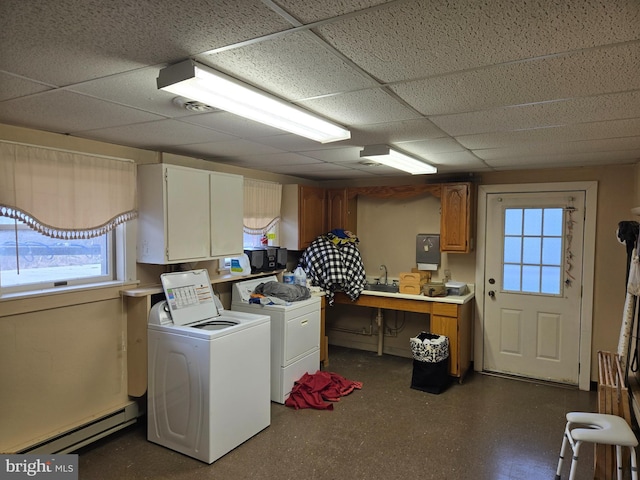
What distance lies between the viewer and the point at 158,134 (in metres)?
2.71

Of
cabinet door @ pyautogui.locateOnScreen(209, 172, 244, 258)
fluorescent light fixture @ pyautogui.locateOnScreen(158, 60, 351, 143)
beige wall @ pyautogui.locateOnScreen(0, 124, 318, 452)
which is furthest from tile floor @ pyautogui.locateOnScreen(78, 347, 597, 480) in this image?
fluorescent light fixture @ pyautogui.locateOnScreen(158, 60, 351, 143)

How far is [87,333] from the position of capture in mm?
2965

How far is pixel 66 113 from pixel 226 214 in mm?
1588

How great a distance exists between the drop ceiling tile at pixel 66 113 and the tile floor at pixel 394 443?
2.19 m

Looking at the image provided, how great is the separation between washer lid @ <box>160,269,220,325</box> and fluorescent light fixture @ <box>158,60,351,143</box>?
1.68m

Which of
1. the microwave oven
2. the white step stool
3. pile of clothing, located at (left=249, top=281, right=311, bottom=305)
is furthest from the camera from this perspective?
the microwave oven

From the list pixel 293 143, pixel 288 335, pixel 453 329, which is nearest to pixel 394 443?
pixel 288 335

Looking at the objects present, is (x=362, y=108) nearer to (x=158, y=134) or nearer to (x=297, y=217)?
(x=158, y=134)

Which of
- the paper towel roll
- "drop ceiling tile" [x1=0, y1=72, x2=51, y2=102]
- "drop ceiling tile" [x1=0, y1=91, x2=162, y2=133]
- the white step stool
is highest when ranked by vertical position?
"drop ceiling tile" [x1=0, y1=91, x2=162, y2=133]

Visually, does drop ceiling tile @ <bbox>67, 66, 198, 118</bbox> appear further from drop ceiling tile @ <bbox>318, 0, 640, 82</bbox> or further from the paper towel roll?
the paper towel roll

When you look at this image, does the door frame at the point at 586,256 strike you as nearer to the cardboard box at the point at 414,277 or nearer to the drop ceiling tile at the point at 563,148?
the drop ceiling tile at the point at 563,148

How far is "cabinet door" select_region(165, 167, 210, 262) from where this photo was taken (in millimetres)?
3166

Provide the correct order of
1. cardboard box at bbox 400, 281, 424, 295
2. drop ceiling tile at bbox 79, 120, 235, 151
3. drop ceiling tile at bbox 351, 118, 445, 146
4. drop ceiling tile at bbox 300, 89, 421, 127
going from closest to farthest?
drop ceiling tile at bbox 300, 89, 421, 127, drop ceiling tile at bbox 351, 118, 445, 146, drop ceiling tile at bbox 79, 120, 235, 151, cardboard box at bbox 400, 281, 424, 295

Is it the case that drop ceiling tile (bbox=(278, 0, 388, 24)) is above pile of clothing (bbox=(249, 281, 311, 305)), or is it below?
above
